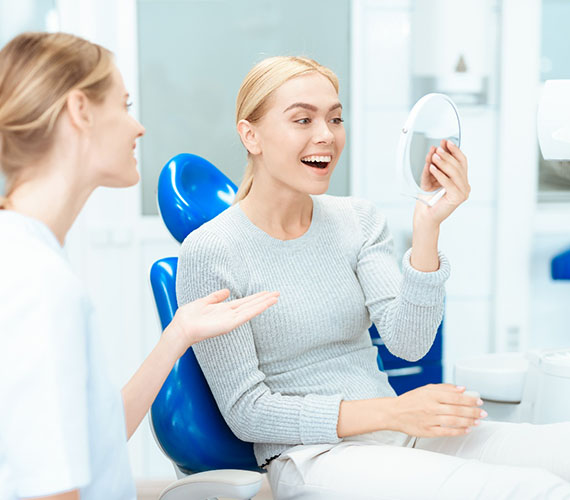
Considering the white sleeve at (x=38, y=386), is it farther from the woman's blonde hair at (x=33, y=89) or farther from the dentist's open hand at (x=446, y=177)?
the dentist's open hand at (x=446, y=177)

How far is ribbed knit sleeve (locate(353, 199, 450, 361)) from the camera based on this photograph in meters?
1.39

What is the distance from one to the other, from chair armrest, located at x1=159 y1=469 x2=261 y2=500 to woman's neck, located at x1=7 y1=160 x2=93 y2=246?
0.46m

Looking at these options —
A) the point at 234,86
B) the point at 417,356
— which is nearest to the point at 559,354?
the point at 417,356

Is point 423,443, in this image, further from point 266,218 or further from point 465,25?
point 465,25

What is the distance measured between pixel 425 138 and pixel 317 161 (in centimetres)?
23

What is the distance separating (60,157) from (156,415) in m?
→ 0.62

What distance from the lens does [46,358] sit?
0.82m

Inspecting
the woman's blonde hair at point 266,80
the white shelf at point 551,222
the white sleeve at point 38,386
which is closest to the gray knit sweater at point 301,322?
the woman's blonde hair at point 266,80

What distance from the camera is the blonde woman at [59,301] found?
828 millimetres

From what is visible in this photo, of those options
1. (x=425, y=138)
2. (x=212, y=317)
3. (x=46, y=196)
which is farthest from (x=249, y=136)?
(x=46, y=196)

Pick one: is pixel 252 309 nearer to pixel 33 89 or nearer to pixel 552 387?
pixel 33 89

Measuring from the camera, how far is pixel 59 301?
0.84 m

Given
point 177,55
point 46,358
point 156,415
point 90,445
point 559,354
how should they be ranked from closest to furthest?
point 46,358, point 90,445, point 156,415, point 559,354, point 177,55

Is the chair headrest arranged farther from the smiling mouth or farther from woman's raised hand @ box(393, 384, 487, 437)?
woman's raised hand @ box(393, 384, 487, 437)
